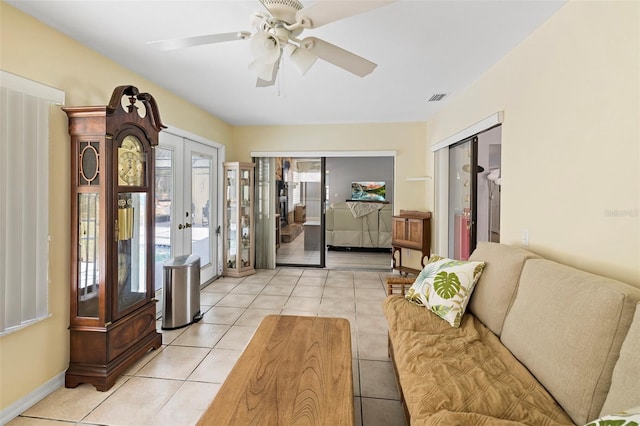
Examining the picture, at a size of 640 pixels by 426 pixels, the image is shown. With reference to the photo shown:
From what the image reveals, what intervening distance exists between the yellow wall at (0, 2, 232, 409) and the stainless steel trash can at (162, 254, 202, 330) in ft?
2.93

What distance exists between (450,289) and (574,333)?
2.74ft

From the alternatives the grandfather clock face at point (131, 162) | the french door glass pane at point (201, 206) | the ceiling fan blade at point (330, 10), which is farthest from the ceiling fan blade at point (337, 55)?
the french door glass pane at point (201, 206)

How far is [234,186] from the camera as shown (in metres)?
4.92

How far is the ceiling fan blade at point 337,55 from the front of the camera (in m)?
1.59

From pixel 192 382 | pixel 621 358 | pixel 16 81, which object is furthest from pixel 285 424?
pixel 16 81

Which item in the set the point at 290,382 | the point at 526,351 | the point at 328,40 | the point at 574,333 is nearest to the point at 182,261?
the point at 290,382

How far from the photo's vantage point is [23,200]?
185 cm

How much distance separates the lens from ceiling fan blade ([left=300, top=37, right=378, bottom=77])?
1591 millimetres

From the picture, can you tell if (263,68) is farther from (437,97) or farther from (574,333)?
(437,97)

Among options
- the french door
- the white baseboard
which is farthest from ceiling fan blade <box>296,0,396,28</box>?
the white baseboard

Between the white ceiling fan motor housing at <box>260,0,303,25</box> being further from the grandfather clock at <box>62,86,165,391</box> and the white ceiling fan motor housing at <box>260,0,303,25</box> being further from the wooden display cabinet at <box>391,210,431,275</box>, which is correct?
the wooden display cabinet at <box>391,210,431,275</box>

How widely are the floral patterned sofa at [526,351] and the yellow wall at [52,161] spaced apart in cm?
233

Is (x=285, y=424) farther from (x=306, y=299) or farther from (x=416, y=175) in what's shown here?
(x=416, y=175)

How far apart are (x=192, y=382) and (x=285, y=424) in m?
1.38
